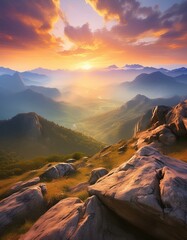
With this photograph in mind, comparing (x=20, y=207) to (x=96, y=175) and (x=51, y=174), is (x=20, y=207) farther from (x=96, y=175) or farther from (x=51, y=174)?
(x=51, y=174)

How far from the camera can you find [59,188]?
1193 inches

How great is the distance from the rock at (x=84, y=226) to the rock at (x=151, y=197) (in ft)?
3.10

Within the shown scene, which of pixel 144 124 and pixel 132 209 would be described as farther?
pixel 144 124

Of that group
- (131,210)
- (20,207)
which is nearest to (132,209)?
(131,210)

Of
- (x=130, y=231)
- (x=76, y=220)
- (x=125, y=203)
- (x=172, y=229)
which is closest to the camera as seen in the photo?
(x=172, y=229)

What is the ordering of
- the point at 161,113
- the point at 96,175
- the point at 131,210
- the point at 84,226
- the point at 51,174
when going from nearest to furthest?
1. the point at 131,210
2. the point at 84,226
3. the point at 96,175
4. the point at 51,174
5. the point at 161,113

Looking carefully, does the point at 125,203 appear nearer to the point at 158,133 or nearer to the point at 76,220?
the point at 76,220

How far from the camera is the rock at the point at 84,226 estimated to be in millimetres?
14817

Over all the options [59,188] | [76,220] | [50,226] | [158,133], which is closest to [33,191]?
[59,188]

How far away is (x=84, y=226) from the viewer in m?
15.3

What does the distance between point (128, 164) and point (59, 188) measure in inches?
594

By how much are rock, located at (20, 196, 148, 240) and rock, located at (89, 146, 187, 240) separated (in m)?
0.95

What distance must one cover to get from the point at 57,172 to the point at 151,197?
31.5 meters

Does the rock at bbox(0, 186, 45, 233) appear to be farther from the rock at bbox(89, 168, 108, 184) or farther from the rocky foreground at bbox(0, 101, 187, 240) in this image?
the rock at bbox(89, 168, 108, 184)
